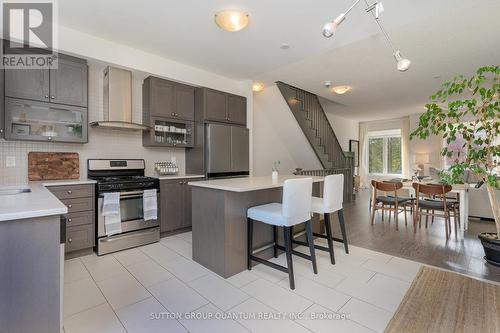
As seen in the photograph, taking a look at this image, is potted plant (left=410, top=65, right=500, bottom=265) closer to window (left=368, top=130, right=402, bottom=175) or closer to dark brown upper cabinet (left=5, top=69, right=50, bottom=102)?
dark brown upper cabinet (left=5, top=69, right=50, bottom=102)

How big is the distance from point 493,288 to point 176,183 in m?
3.73

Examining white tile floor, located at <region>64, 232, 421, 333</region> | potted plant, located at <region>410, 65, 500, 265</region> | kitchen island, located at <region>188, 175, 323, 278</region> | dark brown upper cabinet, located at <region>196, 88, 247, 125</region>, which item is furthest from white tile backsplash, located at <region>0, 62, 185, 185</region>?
potted plant, located at <region>410, 65, 500, 265</region>

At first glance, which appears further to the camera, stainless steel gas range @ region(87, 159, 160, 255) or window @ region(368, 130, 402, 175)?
window @ region(368, 130, 402, 175)

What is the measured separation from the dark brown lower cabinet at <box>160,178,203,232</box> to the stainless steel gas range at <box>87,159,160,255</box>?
5.0 inches

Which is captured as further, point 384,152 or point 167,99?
point 384,152

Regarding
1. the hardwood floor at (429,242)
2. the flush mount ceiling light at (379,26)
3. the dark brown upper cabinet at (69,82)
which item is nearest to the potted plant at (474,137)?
the hardwood floor at (429,242)

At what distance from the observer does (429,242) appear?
3400 mm

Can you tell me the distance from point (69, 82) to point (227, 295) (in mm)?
3121

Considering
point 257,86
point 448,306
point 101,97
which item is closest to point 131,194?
point 101,97

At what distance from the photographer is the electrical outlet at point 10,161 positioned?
9.48ft

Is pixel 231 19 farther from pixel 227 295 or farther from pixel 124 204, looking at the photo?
pixel 227 295

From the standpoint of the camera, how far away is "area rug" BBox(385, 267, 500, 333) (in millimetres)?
1684

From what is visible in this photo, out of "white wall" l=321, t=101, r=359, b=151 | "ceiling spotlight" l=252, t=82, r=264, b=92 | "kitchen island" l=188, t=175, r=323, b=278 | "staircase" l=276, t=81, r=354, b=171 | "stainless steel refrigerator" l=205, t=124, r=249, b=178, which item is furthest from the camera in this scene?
"white wall" l=321, t=101, r=359, b=151

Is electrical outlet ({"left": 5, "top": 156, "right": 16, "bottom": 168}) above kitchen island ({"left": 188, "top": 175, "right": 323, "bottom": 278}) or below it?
above
